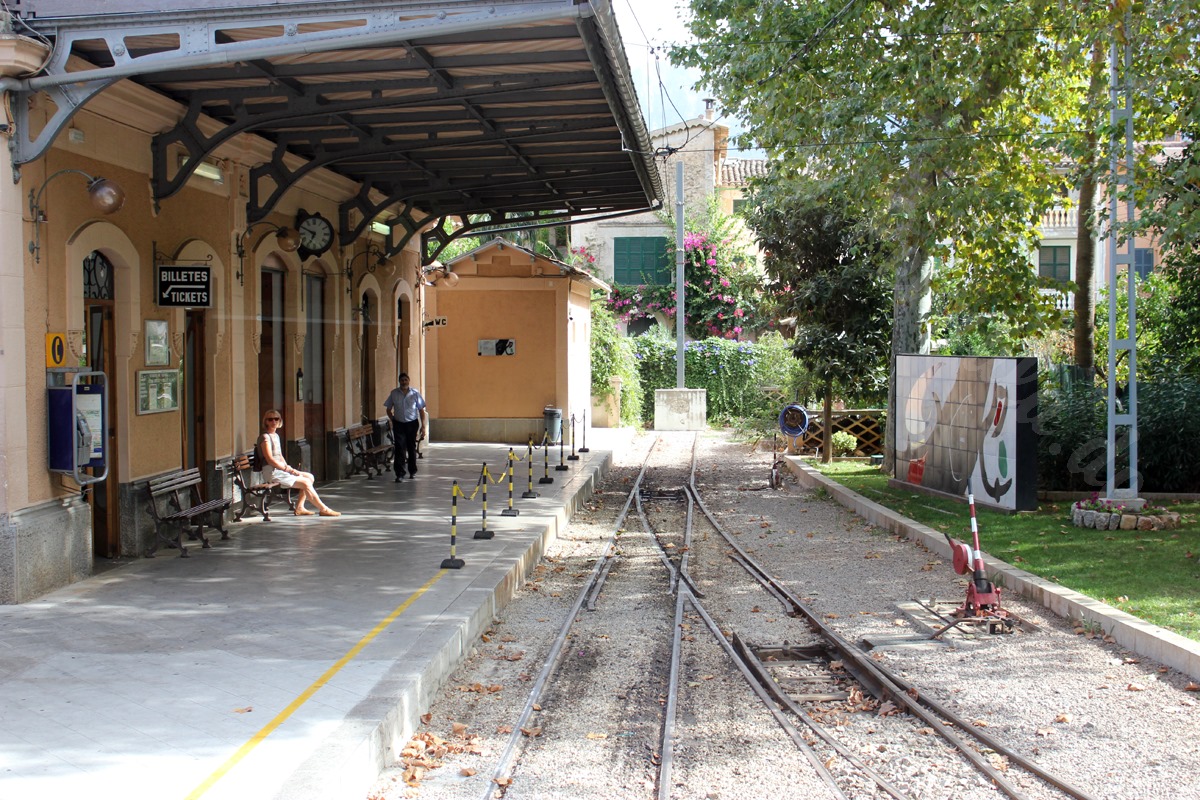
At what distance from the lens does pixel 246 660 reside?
7145mm

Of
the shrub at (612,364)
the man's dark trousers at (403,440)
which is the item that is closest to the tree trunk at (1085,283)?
the man's dark trousers at (403,440)

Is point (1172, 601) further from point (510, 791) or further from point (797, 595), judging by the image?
point (510, 791)

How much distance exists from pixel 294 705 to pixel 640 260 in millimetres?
36265

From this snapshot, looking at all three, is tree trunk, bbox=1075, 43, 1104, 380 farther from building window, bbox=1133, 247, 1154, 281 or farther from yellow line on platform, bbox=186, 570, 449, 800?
building window, bbox=1133, 247, 1154, 281

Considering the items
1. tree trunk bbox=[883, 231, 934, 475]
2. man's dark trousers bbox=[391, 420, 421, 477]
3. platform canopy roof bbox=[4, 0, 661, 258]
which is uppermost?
platform canopy roof bbox=[4, 0, 661, 258]

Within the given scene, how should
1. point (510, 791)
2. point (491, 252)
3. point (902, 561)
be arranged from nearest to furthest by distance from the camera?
point (510, 791) → point (902, 561) → point (491, 252)

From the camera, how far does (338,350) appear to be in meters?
17.1

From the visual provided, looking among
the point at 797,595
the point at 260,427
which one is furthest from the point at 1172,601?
the point at 260,427

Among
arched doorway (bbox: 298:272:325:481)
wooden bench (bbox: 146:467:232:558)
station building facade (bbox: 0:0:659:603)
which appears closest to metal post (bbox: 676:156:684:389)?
station building facade (bbox: 0:0:659:603)

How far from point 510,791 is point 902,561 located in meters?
7.55

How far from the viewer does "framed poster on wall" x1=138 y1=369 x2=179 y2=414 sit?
1071cm

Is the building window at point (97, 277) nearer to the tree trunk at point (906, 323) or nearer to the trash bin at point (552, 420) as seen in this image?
the tree trunk at point (906, 323)

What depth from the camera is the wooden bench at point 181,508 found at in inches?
424

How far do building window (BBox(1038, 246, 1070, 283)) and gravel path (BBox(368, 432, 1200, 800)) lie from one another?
92.7 feet
